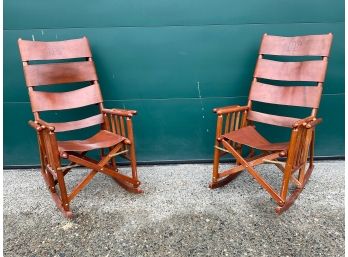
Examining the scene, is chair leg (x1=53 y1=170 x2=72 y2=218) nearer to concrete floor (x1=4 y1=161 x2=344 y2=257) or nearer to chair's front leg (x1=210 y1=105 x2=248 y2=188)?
concrete floor (x1=4 y1=161 x2=344 y2=257)

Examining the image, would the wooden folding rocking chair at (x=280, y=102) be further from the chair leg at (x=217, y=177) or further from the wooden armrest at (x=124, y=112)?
the wooden armrest at (x=124, y=112)

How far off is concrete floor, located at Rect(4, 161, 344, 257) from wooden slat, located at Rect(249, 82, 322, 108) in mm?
644

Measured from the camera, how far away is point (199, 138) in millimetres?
2707

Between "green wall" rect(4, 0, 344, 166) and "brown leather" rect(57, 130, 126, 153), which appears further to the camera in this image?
"green wall" rect(4, 0, 344, 166)

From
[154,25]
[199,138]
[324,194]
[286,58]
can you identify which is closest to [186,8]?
[154,25]

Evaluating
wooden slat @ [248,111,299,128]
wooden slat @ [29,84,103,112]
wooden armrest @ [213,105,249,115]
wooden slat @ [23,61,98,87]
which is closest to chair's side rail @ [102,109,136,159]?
wooden slat @ [29,84,103,112]

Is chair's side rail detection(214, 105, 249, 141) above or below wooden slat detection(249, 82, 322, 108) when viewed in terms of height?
below

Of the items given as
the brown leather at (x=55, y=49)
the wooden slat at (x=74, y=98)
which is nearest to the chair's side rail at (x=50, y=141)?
the wooden slat at (x=74, y=98)

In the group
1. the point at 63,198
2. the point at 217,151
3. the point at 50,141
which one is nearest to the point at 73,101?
the point at 50,141

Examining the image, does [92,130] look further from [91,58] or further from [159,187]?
[159,187]

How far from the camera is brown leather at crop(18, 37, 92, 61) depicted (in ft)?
7.22

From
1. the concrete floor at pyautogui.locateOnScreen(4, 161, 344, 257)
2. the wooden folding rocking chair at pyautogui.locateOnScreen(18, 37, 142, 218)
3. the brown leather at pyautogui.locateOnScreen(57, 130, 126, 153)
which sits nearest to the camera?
the concrete floor at pyautogui.locateOnScreen(4, 161, 344, 257)

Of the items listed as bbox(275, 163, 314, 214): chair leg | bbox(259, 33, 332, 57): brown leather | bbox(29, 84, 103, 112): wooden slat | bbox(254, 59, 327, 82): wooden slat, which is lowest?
bbox(275, 163, 314, 214): chair leg

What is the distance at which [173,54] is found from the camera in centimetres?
246
